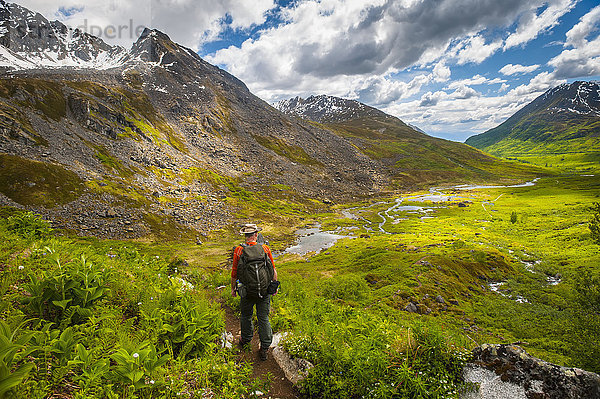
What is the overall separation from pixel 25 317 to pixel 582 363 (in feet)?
51.1

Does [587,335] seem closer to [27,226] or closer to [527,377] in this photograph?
[527,377]

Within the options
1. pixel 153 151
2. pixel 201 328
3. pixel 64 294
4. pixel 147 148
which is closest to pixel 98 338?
pixel 64 294

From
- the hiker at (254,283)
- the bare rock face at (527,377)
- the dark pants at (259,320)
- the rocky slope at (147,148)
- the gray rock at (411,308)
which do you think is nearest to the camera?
the bare rock face at (527,377)

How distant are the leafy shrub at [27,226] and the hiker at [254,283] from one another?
7.96 meters

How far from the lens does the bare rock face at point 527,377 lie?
495 cm

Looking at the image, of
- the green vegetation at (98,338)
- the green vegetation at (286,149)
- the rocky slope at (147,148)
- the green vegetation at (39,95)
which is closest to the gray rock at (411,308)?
the green vegetation at (98,338)

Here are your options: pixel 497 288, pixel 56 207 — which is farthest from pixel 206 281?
pixel 56 207

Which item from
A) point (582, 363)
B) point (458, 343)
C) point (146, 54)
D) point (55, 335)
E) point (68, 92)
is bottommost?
point (582, 363)

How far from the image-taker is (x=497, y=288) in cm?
2723

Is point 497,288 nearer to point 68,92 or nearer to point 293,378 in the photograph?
point 293,378

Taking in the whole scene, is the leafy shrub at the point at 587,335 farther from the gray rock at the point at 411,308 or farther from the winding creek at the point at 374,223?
the winding creek at the point at 374,223

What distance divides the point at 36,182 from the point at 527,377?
69.9 metres

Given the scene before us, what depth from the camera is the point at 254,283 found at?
7.24m

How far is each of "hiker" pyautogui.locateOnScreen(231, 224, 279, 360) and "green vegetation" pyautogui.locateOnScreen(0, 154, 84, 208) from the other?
5836cm
